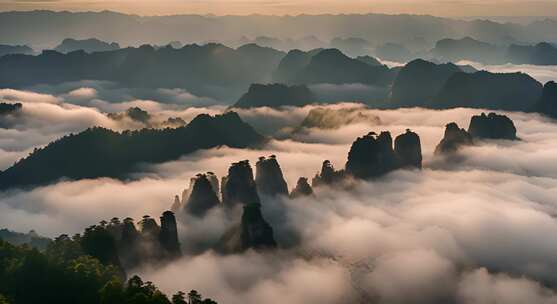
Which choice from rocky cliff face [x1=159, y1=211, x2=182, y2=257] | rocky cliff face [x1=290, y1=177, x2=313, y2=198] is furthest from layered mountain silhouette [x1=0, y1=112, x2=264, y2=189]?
rocky cliff face [x1=159, y1=211, x2=182, y2=257]

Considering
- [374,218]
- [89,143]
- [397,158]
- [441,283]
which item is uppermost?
[89,143]

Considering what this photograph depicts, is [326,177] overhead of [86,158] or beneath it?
beneath

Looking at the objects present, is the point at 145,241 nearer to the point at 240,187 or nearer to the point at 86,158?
the point at 240,187

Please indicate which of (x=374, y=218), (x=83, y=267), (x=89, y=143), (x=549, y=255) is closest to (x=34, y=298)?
(x=83, y=267)

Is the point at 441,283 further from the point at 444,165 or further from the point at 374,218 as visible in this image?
the point at 444,165

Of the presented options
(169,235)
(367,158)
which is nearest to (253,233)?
(169,235)

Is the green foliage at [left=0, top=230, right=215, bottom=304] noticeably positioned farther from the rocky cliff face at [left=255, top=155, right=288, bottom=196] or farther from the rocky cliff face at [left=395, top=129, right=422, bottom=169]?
the rocky cliff face at [left=395, top=129, right=422, bottom=169]

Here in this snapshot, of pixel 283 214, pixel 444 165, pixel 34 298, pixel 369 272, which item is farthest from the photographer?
pixel 444 165
